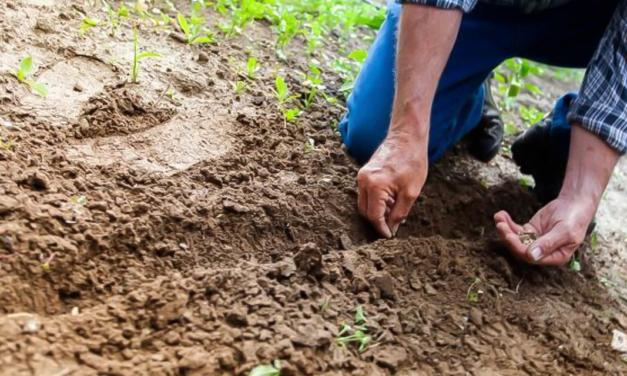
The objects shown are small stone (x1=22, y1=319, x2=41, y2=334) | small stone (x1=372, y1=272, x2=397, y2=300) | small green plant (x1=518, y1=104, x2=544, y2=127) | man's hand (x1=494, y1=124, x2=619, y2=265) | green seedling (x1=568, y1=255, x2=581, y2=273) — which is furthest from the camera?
small green plant (x1=518, y1=104, x2=544, y2=127)

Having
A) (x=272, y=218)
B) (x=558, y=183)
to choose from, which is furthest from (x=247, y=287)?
(x=558, y=183)

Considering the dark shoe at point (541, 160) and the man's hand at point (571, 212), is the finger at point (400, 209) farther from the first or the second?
the dark shoe at point (541, 160)

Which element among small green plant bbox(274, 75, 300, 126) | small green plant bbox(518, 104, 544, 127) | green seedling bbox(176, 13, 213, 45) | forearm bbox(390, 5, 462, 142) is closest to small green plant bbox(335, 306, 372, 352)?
forearm bbox(390, 5, 462, 142)

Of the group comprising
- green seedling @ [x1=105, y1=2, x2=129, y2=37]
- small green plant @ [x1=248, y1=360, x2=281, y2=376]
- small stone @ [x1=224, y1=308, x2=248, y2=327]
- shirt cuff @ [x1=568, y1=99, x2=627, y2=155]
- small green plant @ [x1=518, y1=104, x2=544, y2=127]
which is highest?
shirt cuff @ [x1=568, y1=99, x2=627, y2=155]

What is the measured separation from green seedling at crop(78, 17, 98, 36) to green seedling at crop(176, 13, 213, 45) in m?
0.27

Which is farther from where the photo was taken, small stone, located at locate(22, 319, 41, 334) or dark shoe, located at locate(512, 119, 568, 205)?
dark shoe, located at locate(512, 119, 568, 205)

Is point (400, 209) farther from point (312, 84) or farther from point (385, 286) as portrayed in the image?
point (312, 84)

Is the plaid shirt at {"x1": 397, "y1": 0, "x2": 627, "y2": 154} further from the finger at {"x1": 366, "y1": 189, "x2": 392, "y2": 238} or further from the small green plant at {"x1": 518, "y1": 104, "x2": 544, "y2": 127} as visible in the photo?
the small green plant at {"x1": 518, "y1": 104, "x2": 544, "y2": 127}

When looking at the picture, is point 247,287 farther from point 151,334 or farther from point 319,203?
point 319,203

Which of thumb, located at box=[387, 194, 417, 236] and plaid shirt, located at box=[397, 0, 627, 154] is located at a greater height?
plaid shirt, located at box=[397, 0, 627, 154]

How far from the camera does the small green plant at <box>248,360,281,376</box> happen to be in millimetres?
1250

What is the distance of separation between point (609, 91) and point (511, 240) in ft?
1.66

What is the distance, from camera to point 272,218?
1722mm

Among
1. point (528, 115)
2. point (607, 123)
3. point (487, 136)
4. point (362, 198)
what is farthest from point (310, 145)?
point (528, 115)
